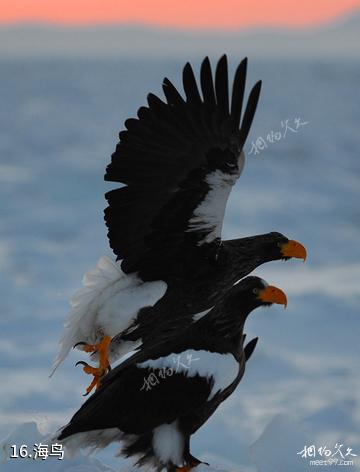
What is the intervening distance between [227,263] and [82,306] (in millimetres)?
934

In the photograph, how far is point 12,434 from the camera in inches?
338

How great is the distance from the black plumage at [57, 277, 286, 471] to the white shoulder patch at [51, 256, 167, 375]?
3.60ft

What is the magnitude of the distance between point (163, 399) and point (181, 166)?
70.9 inches

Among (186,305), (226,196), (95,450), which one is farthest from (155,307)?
(95,450)

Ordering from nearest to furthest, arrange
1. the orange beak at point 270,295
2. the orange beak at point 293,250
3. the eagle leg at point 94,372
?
the orange beak at point 270,295 → the eagle leg at point 94,372 → the orange beak at point 293,250

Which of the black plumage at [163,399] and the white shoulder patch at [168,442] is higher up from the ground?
the black plumage at [163,399]

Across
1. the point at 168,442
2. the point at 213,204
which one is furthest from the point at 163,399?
the point at 213,204

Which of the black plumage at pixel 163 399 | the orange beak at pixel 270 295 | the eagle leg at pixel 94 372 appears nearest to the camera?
the black plumage at pixel 163 399

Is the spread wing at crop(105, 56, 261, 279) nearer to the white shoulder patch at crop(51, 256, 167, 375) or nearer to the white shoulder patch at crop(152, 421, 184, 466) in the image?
the white shoulder patch at crop(51, 256, 167, 375)

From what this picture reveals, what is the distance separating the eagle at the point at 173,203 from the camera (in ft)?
30.0

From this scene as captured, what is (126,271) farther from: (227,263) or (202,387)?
(202,387)

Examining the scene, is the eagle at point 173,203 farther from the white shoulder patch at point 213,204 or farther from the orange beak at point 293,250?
the orange beak at point 293,250

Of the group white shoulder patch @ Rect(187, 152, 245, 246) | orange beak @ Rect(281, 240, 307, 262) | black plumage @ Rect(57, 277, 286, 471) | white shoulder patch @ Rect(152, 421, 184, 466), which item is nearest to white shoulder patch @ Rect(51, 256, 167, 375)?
white shoulder patch @ Rect(187, 152, 245, 246)

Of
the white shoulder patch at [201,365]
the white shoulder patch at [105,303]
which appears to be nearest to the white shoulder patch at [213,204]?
the white shoulder patch at [105,303]
